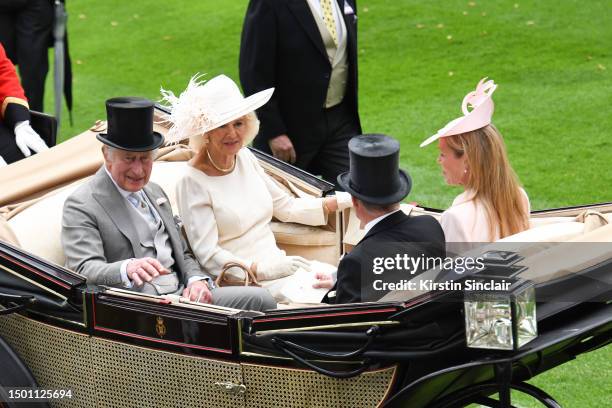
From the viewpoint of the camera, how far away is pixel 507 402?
3266 mm

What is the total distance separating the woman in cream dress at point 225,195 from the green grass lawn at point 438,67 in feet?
8.55

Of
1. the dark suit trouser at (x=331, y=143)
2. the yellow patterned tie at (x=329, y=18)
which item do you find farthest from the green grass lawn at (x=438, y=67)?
the yellow patterned tie at (x=329, y=18)

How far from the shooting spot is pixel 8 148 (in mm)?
5199

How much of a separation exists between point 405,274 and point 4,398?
4.60 feet

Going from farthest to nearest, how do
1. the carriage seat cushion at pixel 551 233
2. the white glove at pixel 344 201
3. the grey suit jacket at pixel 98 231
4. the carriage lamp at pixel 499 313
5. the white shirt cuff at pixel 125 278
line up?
1. the white glove at pixel 344 201
2. the grey suit jacket at pixel 98 231
3. the white shirt cuff at pixel 125 278
4. the carriage seat cushion at pixel 551 233
5. the carriage lamp at pixel 499 313

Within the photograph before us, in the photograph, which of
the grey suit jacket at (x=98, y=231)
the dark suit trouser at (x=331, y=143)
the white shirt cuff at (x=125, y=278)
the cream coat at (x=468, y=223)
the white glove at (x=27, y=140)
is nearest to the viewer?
the cream coat at (x=468, y=223)

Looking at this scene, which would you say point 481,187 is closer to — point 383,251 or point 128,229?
point 383,251

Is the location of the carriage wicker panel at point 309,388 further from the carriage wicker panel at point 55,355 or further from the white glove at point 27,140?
the white glove at point 27,140

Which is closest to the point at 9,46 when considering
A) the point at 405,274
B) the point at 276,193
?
the point at 276,193

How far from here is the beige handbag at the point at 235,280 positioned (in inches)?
169

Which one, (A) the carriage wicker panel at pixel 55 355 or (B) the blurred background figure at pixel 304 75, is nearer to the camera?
(A) the carriage wicker panel at pixel 55 355

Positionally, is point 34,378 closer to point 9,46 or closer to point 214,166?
point 214,166

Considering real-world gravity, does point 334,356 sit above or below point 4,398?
above

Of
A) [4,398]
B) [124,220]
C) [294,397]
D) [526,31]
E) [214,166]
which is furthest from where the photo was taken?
[526,31]
